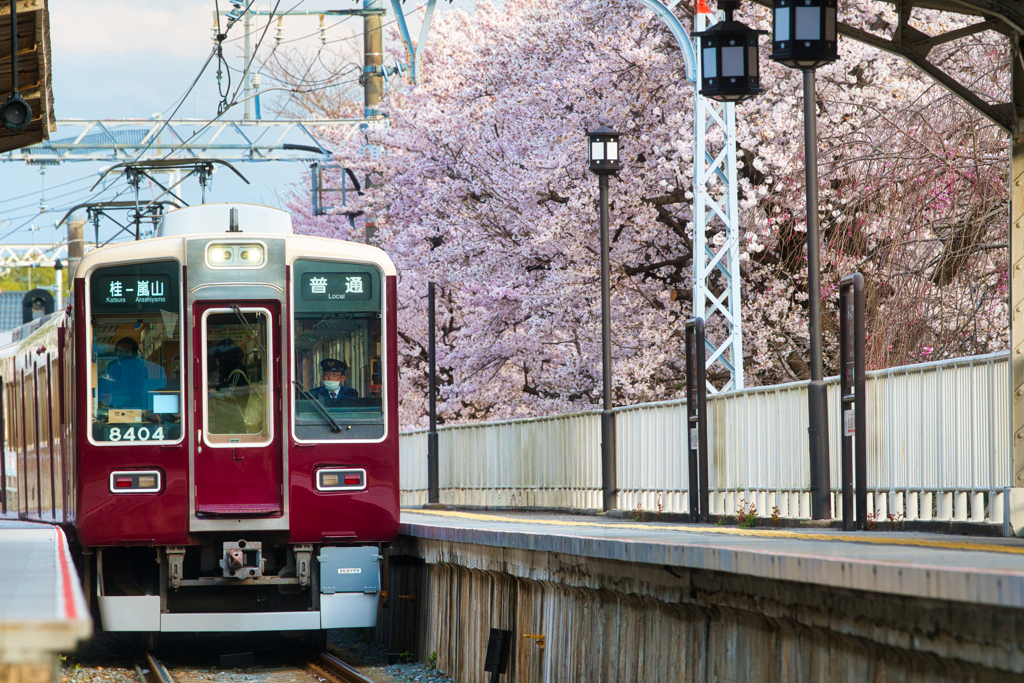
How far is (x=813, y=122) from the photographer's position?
13531mm

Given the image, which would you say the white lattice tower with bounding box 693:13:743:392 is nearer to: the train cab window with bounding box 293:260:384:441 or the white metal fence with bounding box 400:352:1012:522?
the white metal fence with bounding box 400:352:1012:522

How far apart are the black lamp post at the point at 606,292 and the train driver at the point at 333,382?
6753mm

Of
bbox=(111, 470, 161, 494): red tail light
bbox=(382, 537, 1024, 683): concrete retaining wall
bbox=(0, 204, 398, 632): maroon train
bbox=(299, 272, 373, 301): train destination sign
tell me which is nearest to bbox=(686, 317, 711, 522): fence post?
bbox=(382, 537, 1024, 683): concrete retaining wall

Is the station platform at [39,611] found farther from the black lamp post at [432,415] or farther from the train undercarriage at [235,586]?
the black lamp post at [432,415]

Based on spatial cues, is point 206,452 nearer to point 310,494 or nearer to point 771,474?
point 310,494

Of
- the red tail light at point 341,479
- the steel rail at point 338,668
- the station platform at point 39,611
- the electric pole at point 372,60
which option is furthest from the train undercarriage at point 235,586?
the electric pole at point 372,60

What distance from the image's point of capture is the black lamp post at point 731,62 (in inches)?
500

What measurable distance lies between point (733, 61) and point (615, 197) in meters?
10.5

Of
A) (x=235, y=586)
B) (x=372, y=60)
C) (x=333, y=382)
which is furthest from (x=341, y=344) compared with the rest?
(x=372, y=60)

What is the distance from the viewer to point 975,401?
10.9 metres

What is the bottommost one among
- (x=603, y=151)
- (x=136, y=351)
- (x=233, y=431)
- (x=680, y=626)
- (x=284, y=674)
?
(x=284, y=674)

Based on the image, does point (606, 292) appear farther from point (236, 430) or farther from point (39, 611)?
point (39, 611)

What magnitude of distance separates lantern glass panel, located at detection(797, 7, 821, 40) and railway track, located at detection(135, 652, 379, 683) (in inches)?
228

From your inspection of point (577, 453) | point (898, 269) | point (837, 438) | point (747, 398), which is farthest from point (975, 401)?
point (577, 453)
